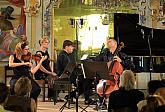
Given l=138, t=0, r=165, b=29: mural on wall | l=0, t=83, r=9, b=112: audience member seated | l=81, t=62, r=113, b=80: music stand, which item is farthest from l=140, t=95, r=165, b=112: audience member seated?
l=138, t=0, r=165, b=29: mural on wall

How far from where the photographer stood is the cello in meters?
7.54

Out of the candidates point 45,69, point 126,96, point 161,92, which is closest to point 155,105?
point 161,92

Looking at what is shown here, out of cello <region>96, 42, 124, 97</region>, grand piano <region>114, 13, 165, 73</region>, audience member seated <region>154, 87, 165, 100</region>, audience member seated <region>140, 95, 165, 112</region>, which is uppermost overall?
grand piano <region>114, 13, 165, 73</region>

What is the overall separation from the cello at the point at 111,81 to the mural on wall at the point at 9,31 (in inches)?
186

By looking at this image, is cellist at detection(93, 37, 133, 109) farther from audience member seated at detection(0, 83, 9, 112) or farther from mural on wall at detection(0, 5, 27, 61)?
mural on wall at detection(0, 5, 27, 61)

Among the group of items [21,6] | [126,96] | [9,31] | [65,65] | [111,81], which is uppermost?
[21,6]

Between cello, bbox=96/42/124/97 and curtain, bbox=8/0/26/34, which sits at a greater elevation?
curtain, bbox=8/0/26/34

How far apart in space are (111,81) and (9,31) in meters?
5.27

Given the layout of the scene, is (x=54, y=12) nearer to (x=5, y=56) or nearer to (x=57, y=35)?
(x=57, y=35)

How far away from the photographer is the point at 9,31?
1188 cm

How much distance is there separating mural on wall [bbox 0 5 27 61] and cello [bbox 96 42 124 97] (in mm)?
4729

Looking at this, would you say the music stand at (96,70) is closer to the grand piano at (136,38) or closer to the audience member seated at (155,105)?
the grand piano at (136,38)

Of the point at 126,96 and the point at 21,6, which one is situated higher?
the point at 21,6

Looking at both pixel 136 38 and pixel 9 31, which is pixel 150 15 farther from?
pixel 9 31
